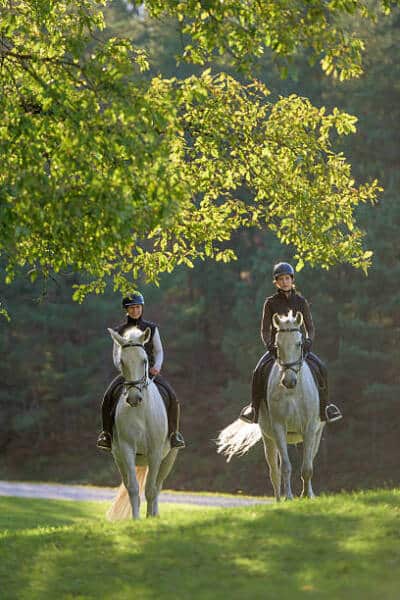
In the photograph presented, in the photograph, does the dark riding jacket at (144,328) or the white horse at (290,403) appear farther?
the dark riding jacket at (144,328)

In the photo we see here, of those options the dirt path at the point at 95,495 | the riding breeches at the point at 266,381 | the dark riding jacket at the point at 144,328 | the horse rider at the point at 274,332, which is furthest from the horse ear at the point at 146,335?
the dirt path at the point at 95,495

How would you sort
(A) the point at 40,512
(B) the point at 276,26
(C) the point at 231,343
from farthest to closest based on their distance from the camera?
(C) the point at 231,343
(A) the point at 40,512
(B) the point at 276,26

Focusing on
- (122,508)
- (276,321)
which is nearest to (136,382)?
(276,321)

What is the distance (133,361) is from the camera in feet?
47.5

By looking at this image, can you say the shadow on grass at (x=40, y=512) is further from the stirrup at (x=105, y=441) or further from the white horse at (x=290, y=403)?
the white horse at (x=290, y=403)

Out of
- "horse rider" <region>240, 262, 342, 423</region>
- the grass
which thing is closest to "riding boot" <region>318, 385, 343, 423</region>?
"horse rider" <region>240, 262, 342, 423</region>

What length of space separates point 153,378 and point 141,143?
399cm

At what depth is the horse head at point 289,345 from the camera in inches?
592

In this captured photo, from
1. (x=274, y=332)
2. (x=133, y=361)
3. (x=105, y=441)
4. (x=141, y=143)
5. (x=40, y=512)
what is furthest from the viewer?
(x=40, y=512)

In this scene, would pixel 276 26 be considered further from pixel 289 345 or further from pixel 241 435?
pixel 241 435

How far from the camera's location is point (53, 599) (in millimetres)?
10820

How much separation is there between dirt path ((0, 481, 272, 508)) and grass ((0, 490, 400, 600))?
12.6 metres

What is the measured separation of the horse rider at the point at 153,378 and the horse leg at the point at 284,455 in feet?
4.34

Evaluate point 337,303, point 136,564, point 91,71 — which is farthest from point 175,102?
point 337,303
